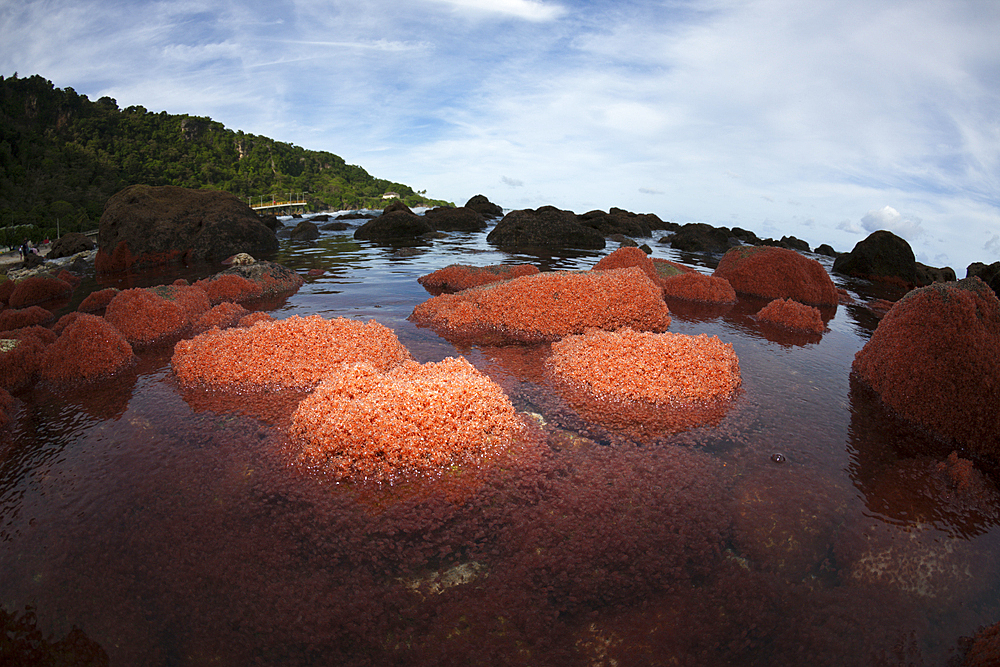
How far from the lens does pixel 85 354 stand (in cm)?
675

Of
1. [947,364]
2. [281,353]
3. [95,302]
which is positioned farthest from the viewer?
[95,302]

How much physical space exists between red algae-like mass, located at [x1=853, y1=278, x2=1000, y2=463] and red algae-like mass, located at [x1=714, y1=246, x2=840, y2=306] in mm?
7487

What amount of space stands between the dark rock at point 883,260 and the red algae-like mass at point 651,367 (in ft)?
69.6

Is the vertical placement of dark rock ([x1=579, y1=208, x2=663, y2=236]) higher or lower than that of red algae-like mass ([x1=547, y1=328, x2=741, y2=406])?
higher

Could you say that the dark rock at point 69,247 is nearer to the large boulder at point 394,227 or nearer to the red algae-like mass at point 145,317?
the large boulder at point 394,227

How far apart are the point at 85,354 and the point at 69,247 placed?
25410mm

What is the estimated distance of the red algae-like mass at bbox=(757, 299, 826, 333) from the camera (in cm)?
1052

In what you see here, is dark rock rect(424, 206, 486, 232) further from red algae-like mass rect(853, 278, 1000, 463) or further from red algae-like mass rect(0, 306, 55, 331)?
red algae-like mass rect(853, 278, 1000, 463)

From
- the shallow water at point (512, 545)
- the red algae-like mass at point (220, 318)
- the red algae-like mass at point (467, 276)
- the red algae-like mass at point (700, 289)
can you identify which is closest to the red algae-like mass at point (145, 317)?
the red algae-like mass at point (220, 318)

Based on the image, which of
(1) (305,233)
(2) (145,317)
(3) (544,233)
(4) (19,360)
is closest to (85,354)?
(4) (19,360)

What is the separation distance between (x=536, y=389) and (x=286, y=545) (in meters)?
3.58

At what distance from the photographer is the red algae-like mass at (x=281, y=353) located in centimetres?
636

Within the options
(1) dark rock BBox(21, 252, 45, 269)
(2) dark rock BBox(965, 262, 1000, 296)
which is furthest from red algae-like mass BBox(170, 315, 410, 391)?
(1) dark rock BBox(21, 252, 45, 269)

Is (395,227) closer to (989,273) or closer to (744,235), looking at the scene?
(989,273)
